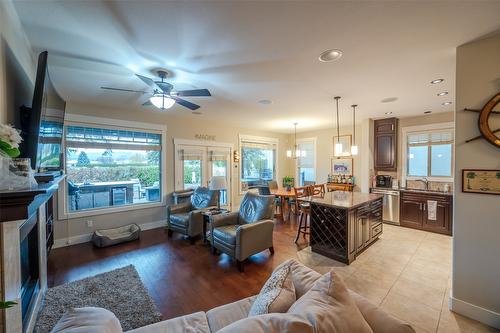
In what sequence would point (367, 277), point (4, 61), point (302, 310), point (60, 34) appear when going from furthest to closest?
point (367, 277)
point (60, 34)
point (4, 61)
point (302, 310)

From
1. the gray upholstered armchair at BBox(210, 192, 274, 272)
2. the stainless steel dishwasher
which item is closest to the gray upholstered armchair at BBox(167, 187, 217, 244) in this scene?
the gray upholstered armchair at BBox(210, 192, 274, 272)

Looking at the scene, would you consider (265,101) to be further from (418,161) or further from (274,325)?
(418,161)

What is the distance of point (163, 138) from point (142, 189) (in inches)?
49.5

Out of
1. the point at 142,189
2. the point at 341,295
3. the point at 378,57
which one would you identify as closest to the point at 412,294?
the point at 341,295

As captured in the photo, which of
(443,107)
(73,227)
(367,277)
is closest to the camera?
(367,277)

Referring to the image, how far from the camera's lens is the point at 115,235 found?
4.00 m

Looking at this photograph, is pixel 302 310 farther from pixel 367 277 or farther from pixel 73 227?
pixel 73 227

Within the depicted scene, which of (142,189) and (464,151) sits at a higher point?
(464,151)

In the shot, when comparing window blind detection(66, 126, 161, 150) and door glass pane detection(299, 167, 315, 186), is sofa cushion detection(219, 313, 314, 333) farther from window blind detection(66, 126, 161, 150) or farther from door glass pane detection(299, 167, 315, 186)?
door glass pane detection(299, 167, 315, 186)

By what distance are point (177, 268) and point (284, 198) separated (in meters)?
3.47

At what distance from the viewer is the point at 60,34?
1.87 metres

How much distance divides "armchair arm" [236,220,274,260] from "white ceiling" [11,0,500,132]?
2.08 metres

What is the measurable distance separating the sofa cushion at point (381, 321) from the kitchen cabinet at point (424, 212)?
14.9 ft

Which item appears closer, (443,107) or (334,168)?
(443,107)
